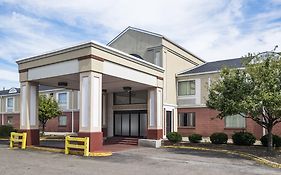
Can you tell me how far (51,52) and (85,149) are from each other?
22.3 ft

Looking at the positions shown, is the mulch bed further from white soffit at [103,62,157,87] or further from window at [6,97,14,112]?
window at [6,97,14,112]

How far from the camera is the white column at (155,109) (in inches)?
931

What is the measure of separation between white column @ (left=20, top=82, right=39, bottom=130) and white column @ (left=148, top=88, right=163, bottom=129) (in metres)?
8.39

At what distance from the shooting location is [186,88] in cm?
2991

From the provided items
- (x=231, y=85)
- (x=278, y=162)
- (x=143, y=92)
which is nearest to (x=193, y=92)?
(x=143, y=92)

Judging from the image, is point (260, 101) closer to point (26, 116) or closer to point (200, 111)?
point (200, 111)

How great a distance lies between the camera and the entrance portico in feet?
56.5

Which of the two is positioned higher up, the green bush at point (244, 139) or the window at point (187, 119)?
the window at point (187, 119)

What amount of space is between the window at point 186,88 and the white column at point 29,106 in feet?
46.4

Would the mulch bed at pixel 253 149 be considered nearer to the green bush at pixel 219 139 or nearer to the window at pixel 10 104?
the green bush at pixel 219 139

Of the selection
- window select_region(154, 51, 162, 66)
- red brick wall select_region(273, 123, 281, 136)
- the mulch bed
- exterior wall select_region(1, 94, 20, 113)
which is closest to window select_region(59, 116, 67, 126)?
exterior wall select_region(1, 94, 20, 113)

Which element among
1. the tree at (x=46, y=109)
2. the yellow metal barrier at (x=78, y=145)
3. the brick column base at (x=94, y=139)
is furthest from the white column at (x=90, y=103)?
the tree at (x=46, y=109)

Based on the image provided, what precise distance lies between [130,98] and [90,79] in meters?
10.5

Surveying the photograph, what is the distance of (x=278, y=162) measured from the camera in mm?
15086
